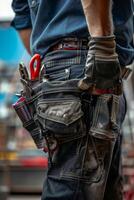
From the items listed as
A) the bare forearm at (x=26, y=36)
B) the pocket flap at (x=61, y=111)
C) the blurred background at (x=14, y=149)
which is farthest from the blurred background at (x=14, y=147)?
the pocket flap at (x=61, y=111)

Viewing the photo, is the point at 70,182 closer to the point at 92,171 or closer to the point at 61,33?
the point at 92,171

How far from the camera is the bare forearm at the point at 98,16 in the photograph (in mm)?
1737

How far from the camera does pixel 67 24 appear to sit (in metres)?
1.90

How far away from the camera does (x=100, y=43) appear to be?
175cm

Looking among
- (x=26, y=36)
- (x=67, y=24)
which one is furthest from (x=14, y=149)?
(x=67, y=24)

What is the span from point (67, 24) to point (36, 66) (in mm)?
202

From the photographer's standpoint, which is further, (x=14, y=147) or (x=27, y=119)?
(x=14, y=147)

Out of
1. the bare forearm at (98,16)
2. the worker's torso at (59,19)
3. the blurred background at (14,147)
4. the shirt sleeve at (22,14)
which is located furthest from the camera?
the blurred background at (14,147)

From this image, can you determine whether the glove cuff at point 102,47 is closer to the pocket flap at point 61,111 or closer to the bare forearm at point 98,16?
the bare forearm at point 98,16

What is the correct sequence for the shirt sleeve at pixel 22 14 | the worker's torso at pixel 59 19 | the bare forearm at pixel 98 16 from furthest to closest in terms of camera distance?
the shirt sleeve at pixel 22 14 → the worker's torso at pixel 59 19 → the bare forearm at pixel 98 16

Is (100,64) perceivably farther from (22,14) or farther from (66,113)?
(22,14)

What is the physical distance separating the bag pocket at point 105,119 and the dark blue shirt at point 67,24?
0.82 feet

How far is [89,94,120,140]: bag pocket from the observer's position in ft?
5.86

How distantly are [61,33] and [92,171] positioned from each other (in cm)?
52
